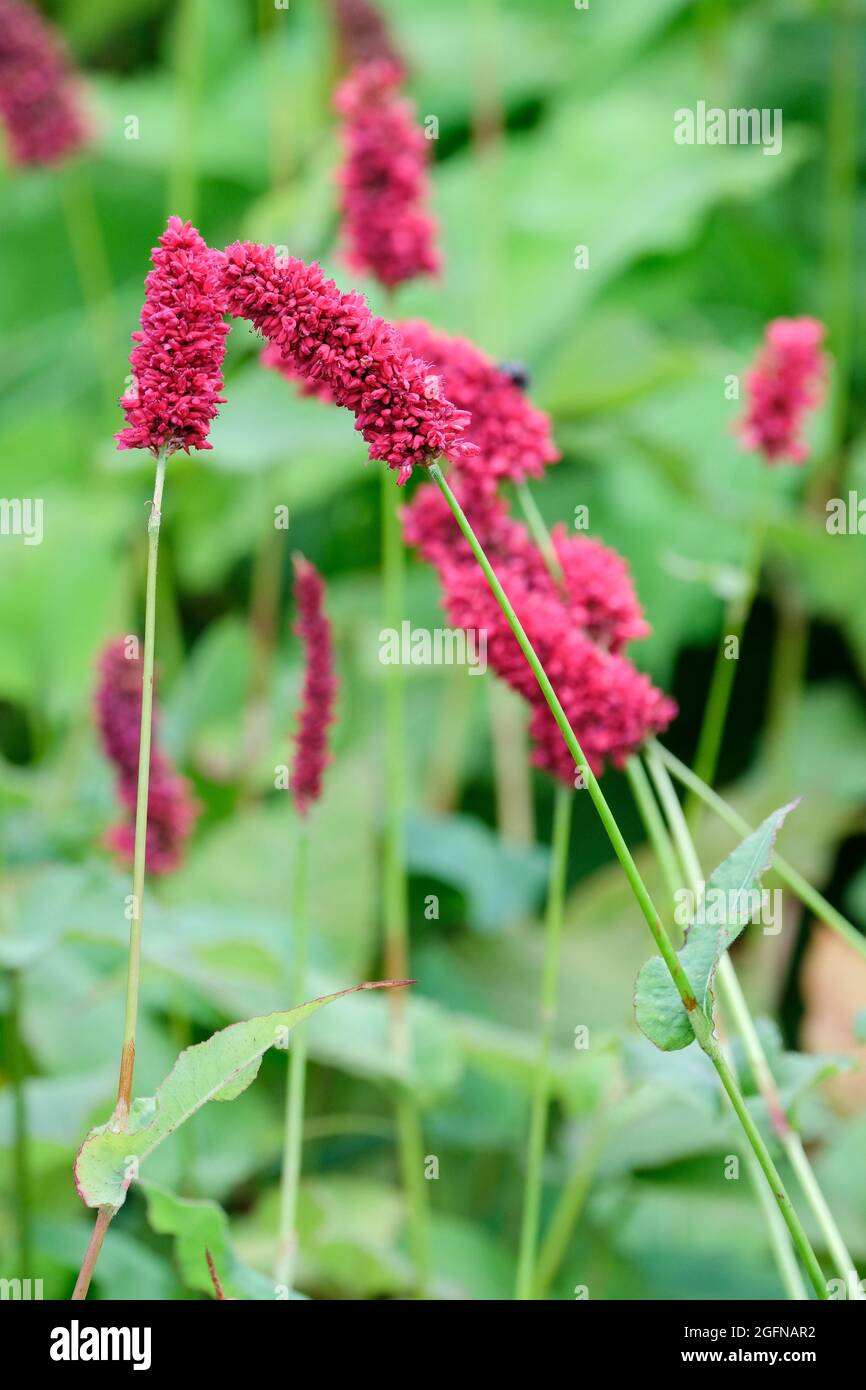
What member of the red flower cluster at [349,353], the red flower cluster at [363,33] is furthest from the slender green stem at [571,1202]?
the red flower cluster at [363,33]

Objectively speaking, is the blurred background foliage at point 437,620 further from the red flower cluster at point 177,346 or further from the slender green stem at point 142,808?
the red flower cluster at point 177,346

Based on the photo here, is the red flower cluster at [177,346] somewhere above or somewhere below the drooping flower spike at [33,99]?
below

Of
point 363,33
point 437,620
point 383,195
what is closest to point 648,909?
point 383,195

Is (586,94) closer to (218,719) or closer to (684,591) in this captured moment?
(684,591)

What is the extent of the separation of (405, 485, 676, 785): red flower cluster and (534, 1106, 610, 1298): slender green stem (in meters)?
0.33

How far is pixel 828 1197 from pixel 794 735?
0.51 metres

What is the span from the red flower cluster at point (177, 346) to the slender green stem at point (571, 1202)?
1.84 ft

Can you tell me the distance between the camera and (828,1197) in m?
0.99

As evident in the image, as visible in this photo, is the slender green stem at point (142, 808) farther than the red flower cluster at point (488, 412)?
No

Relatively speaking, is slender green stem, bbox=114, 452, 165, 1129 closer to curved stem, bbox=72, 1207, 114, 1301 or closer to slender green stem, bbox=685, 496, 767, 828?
curved stem, bbox=72, 1207, 114, 1301

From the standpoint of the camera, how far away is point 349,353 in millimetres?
447

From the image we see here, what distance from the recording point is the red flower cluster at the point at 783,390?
81cm
